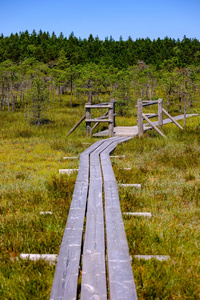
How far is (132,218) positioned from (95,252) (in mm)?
1397

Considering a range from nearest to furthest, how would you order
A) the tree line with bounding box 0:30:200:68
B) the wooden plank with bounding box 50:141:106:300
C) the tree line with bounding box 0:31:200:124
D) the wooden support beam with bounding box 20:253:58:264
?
1. the wooden plank with bounding box 50:141:106:300
2. the wooden support beam with bounding box 20:253:58:264
3. the tree line with bounding box 0:31:200:124
4. the tree line with bounding box 0:30:200:68

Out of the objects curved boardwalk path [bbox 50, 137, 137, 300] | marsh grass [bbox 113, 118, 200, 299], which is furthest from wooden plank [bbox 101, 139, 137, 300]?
marsh grass [bbox 113, 118, 200, 299]

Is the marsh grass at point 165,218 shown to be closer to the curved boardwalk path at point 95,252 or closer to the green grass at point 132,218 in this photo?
the green grass at point 132,218

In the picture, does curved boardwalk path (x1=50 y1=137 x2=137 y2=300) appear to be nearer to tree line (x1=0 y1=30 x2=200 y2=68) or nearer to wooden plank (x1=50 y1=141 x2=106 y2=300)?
wooden plank (x1=50 y1=141 x2=106 y2=300)

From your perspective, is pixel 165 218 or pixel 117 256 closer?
pixel 117 256

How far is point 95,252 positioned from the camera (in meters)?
3.11

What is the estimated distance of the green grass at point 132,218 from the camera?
2.93 meters

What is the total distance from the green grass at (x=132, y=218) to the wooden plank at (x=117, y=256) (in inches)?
8.3

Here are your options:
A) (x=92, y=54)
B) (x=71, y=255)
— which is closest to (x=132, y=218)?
(x=71, y=255)

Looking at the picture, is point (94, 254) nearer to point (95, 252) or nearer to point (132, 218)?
point (95, 252)

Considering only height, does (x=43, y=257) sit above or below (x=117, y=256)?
below

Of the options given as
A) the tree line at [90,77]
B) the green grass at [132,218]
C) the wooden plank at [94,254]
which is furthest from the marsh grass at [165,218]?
the tree line at [90,77]

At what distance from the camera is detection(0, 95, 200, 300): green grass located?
293 cm

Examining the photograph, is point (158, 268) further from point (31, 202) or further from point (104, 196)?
point (31, 202)
